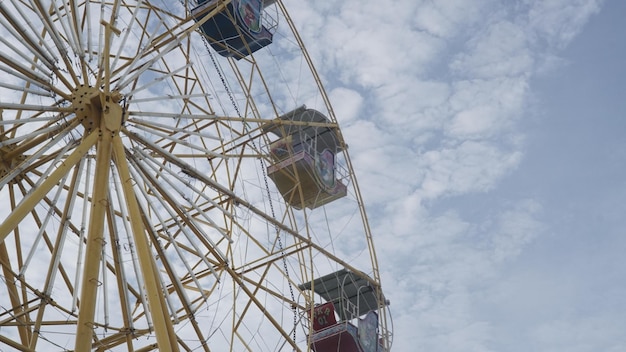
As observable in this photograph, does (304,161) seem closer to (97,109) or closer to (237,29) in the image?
(237,29)

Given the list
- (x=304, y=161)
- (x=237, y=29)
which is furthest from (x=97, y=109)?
(x=304, y=161)

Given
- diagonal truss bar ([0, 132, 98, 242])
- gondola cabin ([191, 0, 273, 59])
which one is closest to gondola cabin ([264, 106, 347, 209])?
gondola cabin ([191, 0, 273, 59])

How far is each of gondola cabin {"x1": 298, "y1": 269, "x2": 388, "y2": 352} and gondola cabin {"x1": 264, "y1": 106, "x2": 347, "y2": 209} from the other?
211 centimetres

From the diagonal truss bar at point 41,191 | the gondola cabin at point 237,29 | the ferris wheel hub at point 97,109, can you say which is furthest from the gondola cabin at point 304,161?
the diagonal truss bar at point 41,191

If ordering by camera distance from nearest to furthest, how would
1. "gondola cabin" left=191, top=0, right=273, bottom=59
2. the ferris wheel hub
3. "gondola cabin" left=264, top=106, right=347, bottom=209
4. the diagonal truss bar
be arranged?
the diagonal truss bar → the ferris wheel hub → "gondola cabin" left=191, top=0, right=273, bottom=59 → "gondola cabin" left=264, top=106, right=347, bottom=209

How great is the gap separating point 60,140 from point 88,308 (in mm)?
3799

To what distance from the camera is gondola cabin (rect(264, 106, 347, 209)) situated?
72.5ft

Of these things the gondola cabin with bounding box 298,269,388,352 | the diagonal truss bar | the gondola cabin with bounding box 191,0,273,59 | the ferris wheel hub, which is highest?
the gondola cabin with bounding box 191,0,273,59

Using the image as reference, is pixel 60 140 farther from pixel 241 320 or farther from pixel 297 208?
pixel 297 208

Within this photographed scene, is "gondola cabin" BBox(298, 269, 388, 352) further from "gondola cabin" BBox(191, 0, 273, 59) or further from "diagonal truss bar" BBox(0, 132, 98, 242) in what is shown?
"diagonal truss bar" BBox(0, 132, 98, 242)

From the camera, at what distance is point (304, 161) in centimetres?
2223

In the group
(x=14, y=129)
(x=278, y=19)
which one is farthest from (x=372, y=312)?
(x=14, y=129)

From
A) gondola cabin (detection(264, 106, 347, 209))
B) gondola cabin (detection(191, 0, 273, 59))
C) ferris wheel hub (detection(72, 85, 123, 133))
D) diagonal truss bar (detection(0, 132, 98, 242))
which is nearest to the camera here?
diagonal truss bar (detection(0, 132, 98, 242))

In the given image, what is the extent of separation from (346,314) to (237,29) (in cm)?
801
